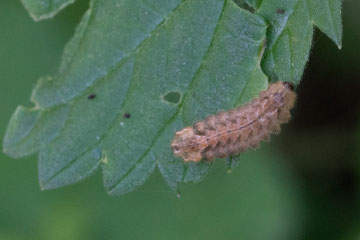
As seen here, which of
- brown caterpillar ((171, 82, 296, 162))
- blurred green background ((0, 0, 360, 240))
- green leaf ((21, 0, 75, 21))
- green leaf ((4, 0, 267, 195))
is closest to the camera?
green leaf ((21, 0, 75, 21))

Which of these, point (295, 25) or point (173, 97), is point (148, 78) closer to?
point (173, 97)

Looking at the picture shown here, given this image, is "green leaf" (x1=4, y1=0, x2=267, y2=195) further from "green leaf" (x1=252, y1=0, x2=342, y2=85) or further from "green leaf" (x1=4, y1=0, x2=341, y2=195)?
"green leaf" (x1=252, y1=0, x2=342, y2=85)

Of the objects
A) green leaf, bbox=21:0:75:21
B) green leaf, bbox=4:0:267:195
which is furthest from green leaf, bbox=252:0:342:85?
green leaf, bbox=21:0:75:21

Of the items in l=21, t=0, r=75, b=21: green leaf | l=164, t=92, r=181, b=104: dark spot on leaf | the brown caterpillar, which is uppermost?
l=21, t=0, r=75, b=21: green leaf

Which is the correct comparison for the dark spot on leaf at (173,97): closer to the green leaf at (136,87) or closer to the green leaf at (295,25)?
the green leaf at (136,87)

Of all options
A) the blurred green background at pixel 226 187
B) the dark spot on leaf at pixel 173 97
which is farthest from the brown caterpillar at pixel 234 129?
the blurred green background at pixel 226 187

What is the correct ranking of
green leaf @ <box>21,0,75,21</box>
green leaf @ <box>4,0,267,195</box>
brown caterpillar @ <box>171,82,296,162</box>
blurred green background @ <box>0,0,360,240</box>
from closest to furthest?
green leaf @ <box>21,0,75,21</box> < green leaf @ <box>4,0,267,195</box> < brown caterpillar @ <box>171,82,296,162</box> < blurred green background @ <box>0,0,360,240</box>
